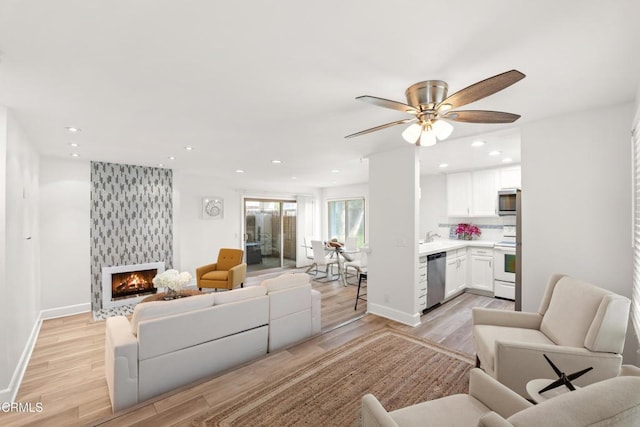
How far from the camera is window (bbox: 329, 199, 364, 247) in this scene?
7.80 meters

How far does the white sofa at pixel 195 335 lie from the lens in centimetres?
212

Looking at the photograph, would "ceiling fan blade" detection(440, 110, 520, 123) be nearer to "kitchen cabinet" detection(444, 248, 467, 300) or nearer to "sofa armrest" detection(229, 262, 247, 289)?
"kitchen cabinet" detection(444, 248, 467, 300)

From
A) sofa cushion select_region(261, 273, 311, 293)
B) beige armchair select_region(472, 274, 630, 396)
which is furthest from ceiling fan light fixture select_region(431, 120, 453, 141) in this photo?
sofa cushion select_region(261, 273, 311, 293)

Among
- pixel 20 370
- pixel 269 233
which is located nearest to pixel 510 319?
pixel 20 370

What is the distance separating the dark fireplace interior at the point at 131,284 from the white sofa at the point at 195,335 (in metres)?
2.75

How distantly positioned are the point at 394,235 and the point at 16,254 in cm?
415

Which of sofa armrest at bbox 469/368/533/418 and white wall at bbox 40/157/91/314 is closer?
sofa armrest at bbox 469/368/533/418

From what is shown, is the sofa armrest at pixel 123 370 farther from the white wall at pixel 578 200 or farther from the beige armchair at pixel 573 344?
the white wall at pixel 578 200

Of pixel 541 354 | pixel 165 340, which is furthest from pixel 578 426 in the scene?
pixel 165 340

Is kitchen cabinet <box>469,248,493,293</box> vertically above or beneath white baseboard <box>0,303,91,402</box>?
above

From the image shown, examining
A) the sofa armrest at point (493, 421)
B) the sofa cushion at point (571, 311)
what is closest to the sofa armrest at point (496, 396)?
the sofa armrest at point (493, 421)

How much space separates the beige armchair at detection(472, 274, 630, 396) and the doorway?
6071mm

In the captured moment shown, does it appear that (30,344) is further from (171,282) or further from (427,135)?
(427,135)

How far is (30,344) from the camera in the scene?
304 cm
